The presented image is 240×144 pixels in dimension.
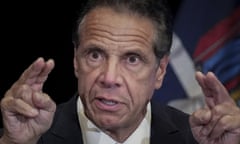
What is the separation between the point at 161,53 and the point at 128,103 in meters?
0.19

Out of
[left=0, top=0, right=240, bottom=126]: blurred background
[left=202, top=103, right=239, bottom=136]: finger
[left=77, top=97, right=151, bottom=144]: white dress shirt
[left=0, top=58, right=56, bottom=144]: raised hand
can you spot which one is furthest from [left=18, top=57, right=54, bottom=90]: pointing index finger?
[left=0, top=0, right=240, bottom=126]: blurred background

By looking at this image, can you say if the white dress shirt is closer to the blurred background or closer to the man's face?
the man's face

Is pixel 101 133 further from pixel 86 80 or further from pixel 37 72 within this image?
pixel 37 72

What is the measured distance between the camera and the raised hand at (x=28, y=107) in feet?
4.90

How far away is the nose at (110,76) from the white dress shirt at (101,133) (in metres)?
0.18

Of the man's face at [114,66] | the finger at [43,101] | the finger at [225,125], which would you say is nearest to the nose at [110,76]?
the man's face at [114,66]

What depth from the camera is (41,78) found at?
1.52 m

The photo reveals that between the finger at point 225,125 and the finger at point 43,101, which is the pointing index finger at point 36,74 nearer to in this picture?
the finger at point 43,101

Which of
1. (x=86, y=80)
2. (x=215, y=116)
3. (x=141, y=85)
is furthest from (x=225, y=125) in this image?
(x=86, y=80)

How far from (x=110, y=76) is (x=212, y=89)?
10.4 inches

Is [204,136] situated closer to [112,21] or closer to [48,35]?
[112,21]

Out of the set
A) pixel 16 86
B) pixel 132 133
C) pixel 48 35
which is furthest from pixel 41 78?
pixel 48 35

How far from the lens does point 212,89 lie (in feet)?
5.11

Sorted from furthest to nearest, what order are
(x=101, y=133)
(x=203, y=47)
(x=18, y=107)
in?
(x=203, y=47)
(x=101, y=133)
(x=18, y=107)
